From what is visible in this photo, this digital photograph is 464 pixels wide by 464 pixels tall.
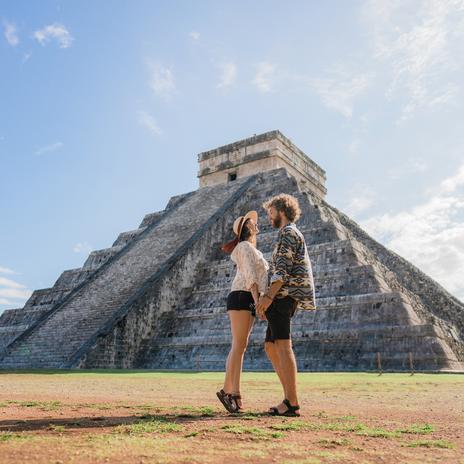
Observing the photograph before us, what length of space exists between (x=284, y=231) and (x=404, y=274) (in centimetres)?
1443

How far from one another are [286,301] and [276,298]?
82 mm

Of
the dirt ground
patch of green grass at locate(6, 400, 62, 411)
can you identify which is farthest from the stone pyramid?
patch of green grass at locate(6, 400, 62, 411)

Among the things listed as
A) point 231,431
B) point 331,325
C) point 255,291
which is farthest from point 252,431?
point 331,325

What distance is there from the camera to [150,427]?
309cm

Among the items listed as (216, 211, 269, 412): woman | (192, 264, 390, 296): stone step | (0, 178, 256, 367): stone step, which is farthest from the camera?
(0, 178, 256, 367): stone step

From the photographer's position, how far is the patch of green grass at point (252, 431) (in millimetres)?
2924

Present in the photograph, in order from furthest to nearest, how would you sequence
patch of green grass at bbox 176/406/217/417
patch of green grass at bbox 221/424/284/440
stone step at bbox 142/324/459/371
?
stone step at bbox 142/324/459/371, patch of green grass at bbox 176/406/217/417, patch of green grass at bbox 221/424/284/440

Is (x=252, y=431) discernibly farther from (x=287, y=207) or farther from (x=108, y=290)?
(x=108, y=290)

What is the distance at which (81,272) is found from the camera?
804 inches

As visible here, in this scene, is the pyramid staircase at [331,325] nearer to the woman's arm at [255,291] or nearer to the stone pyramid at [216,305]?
the stone pyramid at [216,305]

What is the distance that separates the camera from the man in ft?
12.9

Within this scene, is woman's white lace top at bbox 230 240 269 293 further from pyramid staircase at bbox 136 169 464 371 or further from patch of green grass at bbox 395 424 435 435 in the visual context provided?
pyramid staircase at bbox 136 169 464 371

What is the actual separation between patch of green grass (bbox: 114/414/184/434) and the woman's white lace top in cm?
129

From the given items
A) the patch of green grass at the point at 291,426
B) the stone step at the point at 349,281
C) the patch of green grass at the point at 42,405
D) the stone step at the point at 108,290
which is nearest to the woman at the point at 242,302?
the patch of green grass at the point at 291,426
